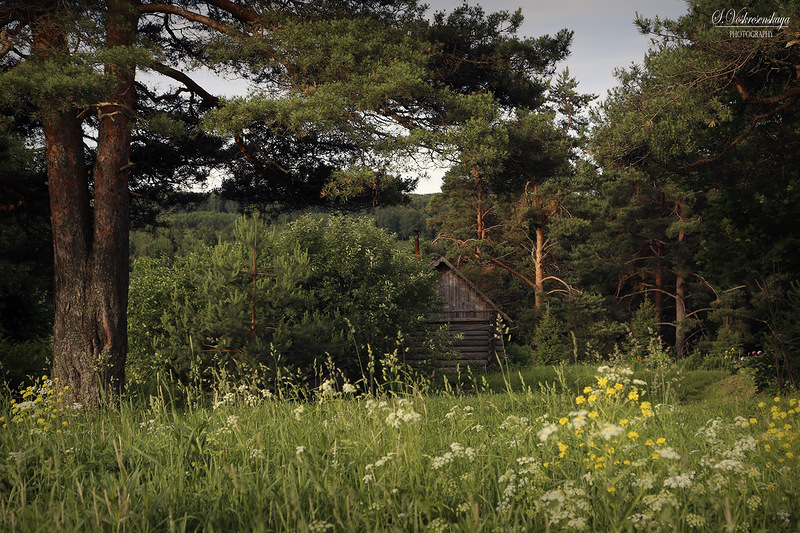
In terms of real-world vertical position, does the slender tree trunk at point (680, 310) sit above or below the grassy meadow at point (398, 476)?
below

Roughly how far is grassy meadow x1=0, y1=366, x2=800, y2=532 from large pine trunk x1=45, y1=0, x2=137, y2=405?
5066 mm

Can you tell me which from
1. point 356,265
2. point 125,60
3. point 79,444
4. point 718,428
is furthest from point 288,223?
point 718,428

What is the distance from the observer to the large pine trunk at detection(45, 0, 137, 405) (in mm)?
9531

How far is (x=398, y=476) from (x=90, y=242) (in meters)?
8.59

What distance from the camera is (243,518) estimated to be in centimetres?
294

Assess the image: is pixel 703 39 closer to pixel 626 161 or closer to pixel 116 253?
pixel 626 161

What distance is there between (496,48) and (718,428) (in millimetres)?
10008

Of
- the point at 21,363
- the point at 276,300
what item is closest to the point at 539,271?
the point at 276,300

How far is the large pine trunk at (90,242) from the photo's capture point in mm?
9531

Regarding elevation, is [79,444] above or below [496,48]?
below

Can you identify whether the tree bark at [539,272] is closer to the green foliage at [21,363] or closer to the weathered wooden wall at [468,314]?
the weathered wooden wall at [468,314]

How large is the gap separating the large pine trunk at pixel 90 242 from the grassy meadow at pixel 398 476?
507cm

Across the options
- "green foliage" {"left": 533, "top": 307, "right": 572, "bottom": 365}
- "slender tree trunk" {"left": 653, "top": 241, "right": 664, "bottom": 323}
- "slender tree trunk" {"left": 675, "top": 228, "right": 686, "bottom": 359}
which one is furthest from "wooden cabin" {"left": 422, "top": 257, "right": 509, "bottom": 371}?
"slender tree trunk" {"left": 653, "top": 241, "right": 664, "bottom": 323}

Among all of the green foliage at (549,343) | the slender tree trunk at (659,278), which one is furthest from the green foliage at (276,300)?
the slender tree trunk at (659,278)
